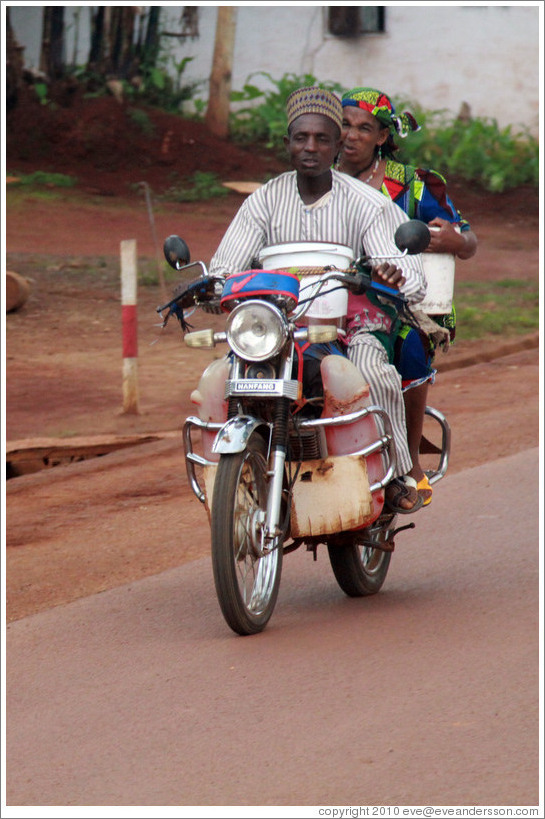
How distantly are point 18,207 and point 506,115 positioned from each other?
29.3 feet

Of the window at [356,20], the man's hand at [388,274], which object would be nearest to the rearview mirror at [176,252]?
the man's hand at [388,274]

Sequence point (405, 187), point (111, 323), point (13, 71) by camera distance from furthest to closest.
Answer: point (13, 71) → point (111, 323) → point (405, 187)

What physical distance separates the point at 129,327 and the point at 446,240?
4733mm

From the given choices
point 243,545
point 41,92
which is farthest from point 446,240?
point 41,92

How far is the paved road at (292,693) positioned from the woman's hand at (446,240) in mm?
1466

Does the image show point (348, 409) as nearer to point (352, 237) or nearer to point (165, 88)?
point (352, 237)

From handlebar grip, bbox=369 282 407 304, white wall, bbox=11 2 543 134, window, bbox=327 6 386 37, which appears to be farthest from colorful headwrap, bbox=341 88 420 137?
window, bbox=327 6 386 37

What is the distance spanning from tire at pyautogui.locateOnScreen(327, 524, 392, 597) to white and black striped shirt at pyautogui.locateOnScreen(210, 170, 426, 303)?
3.27 ft

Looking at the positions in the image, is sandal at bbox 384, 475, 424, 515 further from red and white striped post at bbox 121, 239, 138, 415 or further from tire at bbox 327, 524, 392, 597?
red and white striped post at bbox 121, 239, 138, 415

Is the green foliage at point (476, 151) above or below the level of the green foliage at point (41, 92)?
below

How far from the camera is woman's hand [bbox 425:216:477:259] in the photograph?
5504 millimetres

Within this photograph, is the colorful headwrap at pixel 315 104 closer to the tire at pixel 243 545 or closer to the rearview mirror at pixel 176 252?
the rearview mirror at pixel 176 252

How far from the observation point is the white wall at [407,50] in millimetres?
22719

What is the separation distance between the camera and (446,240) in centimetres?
552
